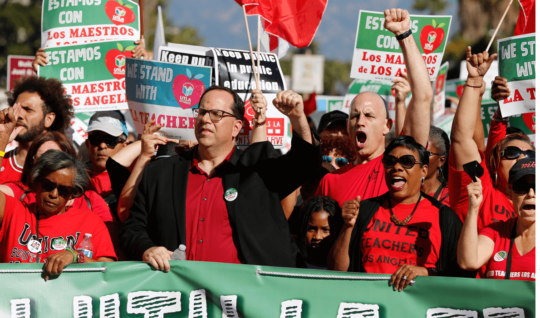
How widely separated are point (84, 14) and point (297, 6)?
102 inches

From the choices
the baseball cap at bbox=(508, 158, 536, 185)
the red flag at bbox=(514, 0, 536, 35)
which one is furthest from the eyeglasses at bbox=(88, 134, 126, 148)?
the red flag at bbox=(514, 0, 536, 35)

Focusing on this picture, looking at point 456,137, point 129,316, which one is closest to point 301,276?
point 129,316

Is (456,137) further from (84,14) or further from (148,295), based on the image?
(84,14)

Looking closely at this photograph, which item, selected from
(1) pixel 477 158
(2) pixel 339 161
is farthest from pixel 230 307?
(2) pixel 339 161

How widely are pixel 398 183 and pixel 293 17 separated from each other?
2.12 m

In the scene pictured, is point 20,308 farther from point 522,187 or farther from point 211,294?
point 522,187

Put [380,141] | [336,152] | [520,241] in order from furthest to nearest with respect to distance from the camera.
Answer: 1. [336,152]
2. [380,141]
3. [520,241]

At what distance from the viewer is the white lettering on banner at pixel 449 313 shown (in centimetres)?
322

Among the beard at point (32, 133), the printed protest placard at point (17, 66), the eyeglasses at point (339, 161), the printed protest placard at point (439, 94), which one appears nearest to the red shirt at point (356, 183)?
the eyeglasses at point (339, 161)

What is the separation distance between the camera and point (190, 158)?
4062mm

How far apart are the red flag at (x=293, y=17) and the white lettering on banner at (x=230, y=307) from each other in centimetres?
237

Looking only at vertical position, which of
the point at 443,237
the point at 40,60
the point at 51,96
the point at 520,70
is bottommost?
the point at 443,237

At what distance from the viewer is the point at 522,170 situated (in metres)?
3.38

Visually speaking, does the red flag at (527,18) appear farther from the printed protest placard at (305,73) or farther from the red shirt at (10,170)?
the printed protest placard at (305,73)
